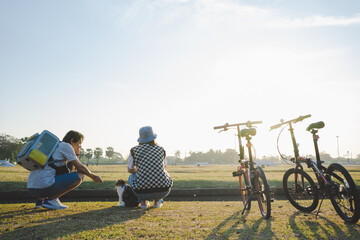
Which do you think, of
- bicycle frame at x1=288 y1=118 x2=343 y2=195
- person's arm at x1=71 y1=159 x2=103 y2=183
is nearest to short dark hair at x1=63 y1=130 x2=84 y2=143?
person's arm at x1=71 y1=159 x2=103 y2=183

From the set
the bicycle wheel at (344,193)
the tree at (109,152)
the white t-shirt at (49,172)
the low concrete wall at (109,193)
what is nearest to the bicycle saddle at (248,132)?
the bicycle wheel at (344,193)

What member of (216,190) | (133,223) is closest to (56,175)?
(133,223)

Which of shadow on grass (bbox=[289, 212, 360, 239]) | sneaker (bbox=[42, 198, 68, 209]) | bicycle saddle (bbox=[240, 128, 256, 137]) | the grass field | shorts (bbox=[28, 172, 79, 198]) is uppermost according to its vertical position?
bicycle saddle (bbox=[240, 128, 256, 137])

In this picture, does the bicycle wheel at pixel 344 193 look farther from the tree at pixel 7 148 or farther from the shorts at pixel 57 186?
the tree at pixel 7 148

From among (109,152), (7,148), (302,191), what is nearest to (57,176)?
(302,191)

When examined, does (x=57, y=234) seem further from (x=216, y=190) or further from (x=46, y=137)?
(x=216, y=190)

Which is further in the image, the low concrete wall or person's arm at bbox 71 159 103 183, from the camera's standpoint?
the low concrete wall

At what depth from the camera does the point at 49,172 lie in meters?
4.42

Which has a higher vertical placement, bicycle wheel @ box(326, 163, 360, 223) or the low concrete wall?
bicycle wheel @ box(326, 163, 360, 223)

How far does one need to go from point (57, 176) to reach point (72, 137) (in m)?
0.82

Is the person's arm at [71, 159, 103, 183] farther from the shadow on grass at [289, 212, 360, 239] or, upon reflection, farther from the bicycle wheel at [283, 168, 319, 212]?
the bicycle wheel at [283, 168, 319, 212]

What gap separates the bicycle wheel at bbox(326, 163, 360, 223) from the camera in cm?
357

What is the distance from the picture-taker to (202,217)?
4.38m

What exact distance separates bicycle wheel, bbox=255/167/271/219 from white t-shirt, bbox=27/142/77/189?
3561mm
